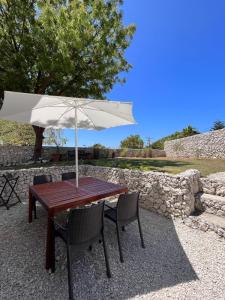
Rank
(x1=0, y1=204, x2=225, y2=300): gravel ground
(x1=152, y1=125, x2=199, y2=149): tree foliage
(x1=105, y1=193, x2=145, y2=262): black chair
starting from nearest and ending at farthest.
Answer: (x1=0, y1=204, x2=225, y2=300): gravel ground → (x1=105, y1=193, x2=145, y2=262): black chair → (x1=152, y1=125, x2=199, y2=149): tree foliage

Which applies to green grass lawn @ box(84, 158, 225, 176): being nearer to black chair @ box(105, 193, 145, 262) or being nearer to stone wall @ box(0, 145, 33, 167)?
black chair @ box(105, 193, 145, 262)

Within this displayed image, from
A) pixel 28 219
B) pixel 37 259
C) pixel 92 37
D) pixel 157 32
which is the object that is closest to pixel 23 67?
pixel 92 37

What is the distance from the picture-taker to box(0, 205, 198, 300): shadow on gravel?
84.9 inches

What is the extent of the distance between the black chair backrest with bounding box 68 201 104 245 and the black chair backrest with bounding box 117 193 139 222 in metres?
0.53

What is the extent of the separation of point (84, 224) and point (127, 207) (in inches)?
38.3

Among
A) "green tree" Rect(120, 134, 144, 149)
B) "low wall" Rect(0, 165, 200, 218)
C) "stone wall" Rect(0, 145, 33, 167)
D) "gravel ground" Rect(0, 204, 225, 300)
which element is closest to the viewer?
"gravel ground" Rect(0, 204, 225, 300)

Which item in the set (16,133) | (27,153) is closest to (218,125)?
(27,153)

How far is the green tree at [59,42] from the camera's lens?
803 centimetres

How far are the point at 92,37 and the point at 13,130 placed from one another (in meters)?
13.0

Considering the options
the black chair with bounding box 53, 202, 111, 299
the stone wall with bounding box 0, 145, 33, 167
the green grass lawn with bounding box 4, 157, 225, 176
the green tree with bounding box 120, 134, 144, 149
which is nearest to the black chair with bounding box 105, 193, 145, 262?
the black chair with bounding box 53, 202, 111, 299

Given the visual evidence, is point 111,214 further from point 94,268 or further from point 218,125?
point 218,125

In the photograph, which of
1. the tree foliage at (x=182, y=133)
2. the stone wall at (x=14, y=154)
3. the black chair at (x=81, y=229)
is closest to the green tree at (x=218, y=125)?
the tree foliage at (x=182, y=133)

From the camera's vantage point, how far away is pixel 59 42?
7.90m

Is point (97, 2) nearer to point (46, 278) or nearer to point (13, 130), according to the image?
point (46, 278)
